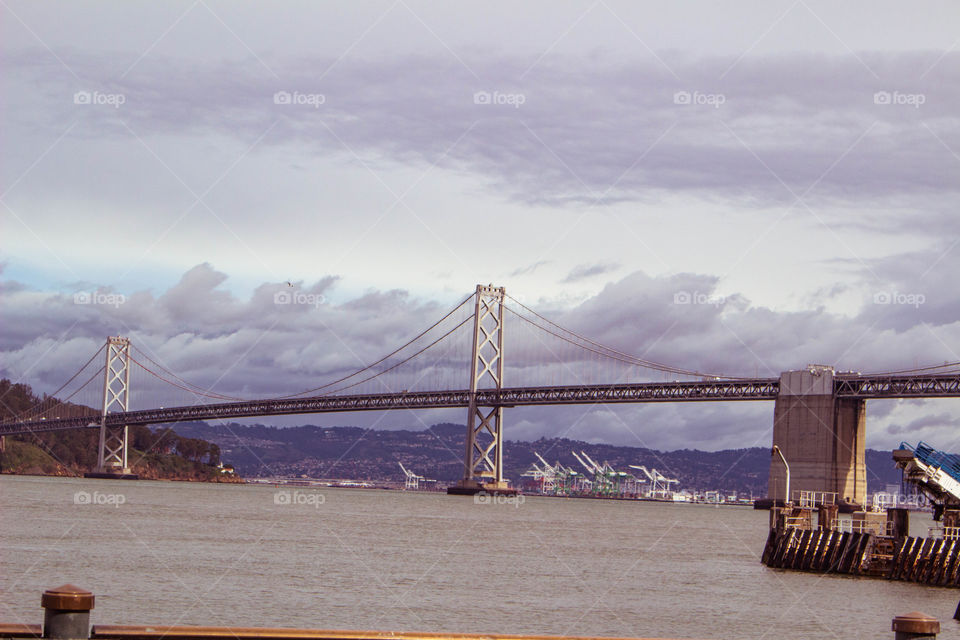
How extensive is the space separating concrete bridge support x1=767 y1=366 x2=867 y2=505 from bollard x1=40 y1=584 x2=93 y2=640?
8939 centimetres

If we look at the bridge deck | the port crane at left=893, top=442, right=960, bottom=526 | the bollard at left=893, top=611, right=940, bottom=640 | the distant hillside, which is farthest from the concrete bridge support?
the bollard at left=893, top=611, right=940, bottom=640

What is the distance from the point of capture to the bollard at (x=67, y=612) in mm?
10273

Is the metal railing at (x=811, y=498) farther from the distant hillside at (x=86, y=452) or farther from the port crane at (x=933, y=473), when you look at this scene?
the distant hillside at (x=86, y=452)

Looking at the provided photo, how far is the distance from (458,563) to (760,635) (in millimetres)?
13337

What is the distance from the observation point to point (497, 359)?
10781 centimetres

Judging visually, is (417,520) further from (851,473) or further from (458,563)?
(851,473)

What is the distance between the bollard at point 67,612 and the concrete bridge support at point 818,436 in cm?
8939

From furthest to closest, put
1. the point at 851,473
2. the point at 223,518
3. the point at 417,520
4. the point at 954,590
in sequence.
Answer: the point at 851,473 < the point at 417,520 < the point at 223,518 < the point at 954,590

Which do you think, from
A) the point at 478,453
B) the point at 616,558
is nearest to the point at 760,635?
the point at 616,558

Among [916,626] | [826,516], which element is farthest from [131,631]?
[826,516]

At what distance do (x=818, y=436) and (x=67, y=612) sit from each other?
304 feet

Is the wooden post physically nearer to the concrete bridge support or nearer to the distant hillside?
the concrete bridge support

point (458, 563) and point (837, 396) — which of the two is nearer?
point (458, 563)

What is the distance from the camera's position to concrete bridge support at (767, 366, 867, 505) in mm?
97750
